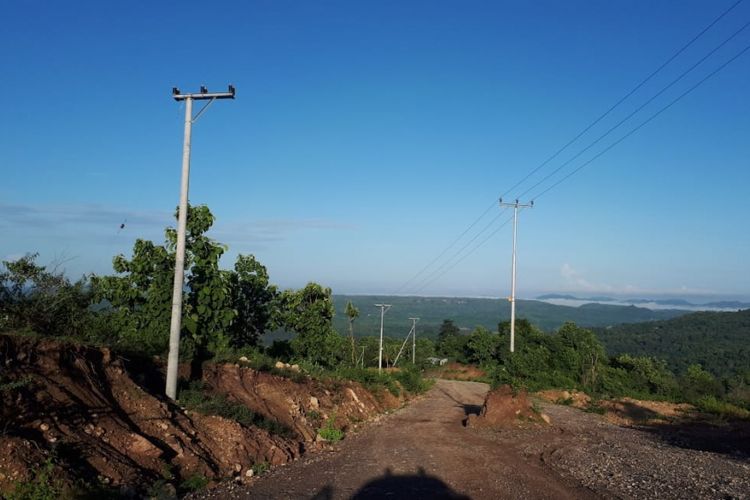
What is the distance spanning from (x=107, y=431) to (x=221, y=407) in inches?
136

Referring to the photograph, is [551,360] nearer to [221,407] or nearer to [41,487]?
[221,407]

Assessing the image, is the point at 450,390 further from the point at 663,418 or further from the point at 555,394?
the point at 663,418

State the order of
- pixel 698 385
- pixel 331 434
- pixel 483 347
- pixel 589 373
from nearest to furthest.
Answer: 1. pixel 331 434
2. pixel 698 385
3. pixel 589 373
4. pixel 483 347

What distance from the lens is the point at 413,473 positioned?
10.8 metres

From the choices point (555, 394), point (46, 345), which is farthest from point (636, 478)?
point (555, 394)

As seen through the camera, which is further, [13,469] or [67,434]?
[67,434]

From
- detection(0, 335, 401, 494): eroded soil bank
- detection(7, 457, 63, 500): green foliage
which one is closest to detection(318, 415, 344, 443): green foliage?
detection(0, 335, 401, 494): eroded soil bank

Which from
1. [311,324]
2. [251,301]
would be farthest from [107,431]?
[311,324]

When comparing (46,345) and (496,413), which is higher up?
(46,345)

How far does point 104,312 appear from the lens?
16.9 metres

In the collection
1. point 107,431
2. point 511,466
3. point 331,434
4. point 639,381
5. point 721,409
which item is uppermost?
point 107,431

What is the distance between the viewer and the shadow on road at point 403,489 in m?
8.98

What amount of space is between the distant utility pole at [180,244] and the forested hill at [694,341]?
218ft

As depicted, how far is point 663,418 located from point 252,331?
55.4ft
